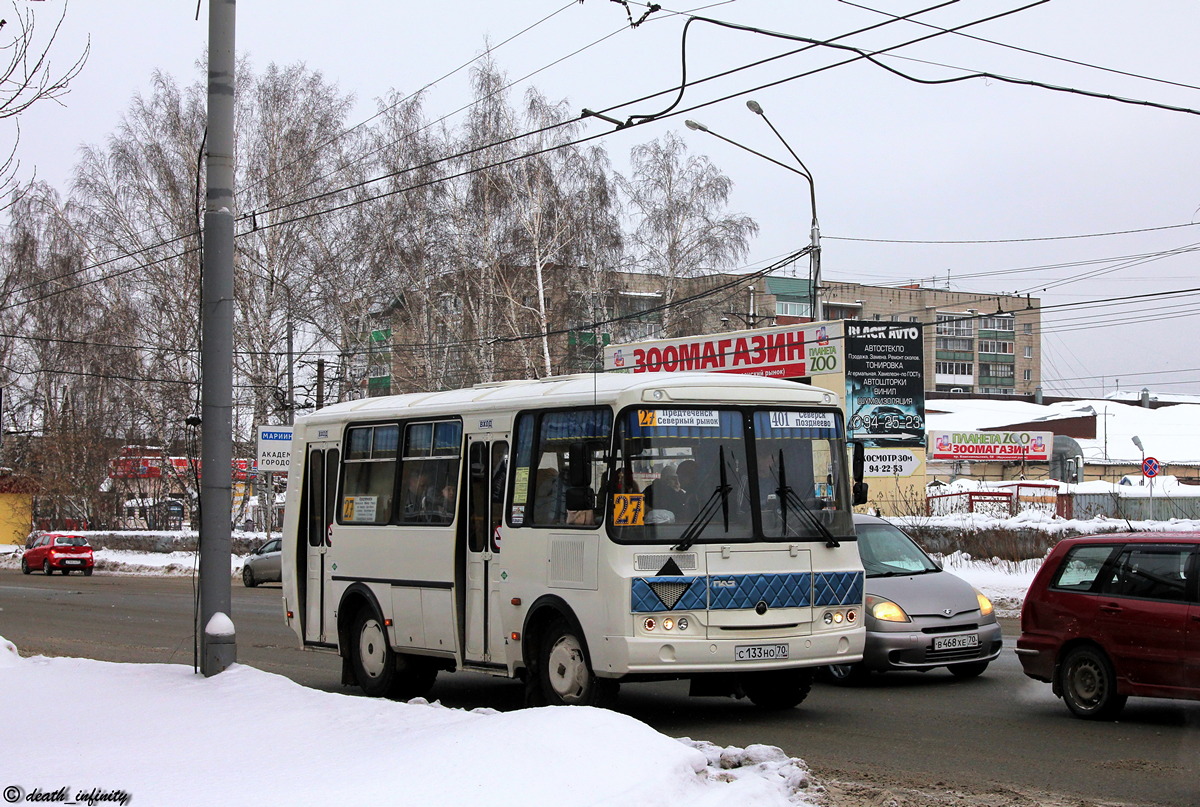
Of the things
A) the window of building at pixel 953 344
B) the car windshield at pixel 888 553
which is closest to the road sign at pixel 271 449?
the car windshield at pixel 888 553

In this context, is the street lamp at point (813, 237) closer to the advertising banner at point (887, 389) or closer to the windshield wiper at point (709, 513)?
the advertising banner at point (887, 389)

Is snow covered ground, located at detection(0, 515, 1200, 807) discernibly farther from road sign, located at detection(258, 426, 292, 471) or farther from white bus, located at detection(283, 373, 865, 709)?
road sign, located at detection(258, 426, 292, 471)

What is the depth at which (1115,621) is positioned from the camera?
995 cm

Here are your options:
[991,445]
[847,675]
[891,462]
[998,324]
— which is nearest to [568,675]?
[847,675]

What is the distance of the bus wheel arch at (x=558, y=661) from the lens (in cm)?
1016

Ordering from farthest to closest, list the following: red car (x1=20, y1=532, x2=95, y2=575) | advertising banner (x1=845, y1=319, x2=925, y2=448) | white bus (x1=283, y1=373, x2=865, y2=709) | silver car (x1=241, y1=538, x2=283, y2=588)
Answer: red car (x1=20, y1=532, x2=95, y2=575) → advertising banner (x1=845, y1=319, x2=925, y2=448) → silver car (x1=241, y1=538, x2=283, y2=588) → white bus (x1=283, y1=373, x2=865, y2=709)

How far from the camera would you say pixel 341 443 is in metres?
13.6

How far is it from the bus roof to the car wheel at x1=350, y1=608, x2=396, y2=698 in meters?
2.21

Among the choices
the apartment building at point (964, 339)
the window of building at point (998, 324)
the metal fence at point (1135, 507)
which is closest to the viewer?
the metal fence at point (1135, 507)

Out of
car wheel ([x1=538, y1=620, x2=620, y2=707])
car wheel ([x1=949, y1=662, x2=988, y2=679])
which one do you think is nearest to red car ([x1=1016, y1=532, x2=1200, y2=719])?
car wheel ([x1=949, y1=662, x2=988, y2=679])

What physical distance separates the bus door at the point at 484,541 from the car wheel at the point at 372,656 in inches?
50.7

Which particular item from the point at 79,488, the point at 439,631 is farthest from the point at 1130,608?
the point at 79,488

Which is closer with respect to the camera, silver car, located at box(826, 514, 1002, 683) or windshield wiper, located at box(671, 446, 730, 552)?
windshield wiper, located at box(671, 446, 730, 552)

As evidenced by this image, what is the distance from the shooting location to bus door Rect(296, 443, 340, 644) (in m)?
13.6
